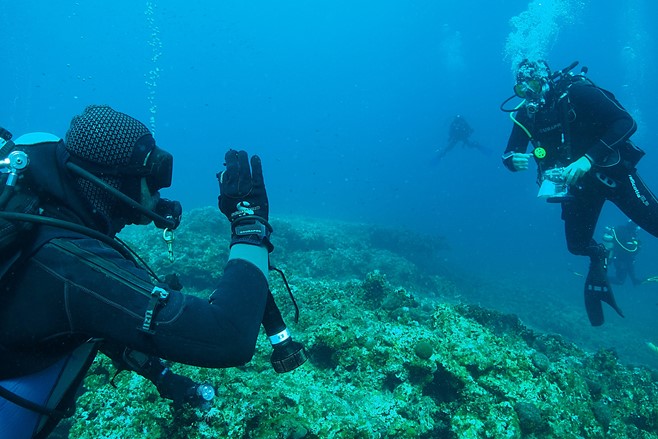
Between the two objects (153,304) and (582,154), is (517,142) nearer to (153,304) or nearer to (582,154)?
(582,154)

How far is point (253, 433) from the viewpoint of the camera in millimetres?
2943

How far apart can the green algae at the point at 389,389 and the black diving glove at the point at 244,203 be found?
71.9 inches

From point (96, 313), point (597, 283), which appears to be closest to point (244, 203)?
point (96, 313)

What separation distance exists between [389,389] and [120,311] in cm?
363

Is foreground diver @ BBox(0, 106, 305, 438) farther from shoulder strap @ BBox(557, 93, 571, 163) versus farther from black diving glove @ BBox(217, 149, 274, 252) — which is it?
shoulder strap @ BBox(557, 93, 571, 163)

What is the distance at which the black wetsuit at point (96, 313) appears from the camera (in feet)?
4.60

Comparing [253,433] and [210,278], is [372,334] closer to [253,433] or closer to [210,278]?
[253,433]

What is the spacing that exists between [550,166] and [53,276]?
23.8ft

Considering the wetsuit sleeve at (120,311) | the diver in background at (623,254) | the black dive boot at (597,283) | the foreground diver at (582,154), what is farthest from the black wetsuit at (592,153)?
the diver in background at (623,254)

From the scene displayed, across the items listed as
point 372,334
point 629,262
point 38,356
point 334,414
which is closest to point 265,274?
point 38,356

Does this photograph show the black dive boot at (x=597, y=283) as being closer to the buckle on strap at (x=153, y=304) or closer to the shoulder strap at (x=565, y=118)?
the shoulder strap at (x=565, y=118)

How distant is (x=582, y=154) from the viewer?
19.5 ft

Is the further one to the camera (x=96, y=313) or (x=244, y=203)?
(x=244, y=203)

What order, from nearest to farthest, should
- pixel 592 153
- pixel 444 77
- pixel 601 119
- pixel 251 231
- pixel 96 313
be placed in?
1. pixel 96 313
2. pixel 251 231
3. pixel 592 153
4. pixel 601 119
5. pixel 444 77
